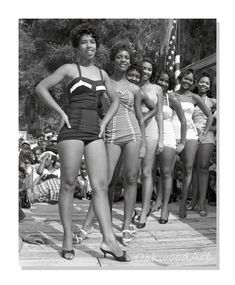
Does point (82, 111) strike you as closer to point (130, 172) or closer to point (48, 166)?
point (130, 172)

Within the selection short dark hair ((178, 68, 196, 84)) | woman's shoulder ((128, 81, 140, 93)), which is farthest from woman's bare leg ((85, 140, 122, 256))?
short dark hair ((178, 68, 196, 84))

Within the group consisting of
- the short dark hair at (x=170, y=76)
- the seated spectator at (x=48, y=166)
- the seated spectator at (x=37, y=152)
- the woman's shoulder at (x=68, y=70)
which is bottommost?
the seated spectator at (x=48, y=166)

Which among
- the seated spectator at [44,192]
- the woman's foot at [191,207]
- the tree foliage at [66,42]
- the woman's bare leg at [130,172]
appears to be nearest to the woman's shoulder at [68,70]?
the tree foliage at [66,42]

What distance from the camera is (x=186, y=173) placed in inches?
187

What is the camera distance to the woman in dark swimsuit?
3164 millimetres

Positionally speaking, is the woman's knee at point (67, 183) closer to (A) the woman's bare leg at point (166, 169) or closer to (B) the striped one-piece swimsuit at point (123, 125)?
(B) the striped one-piece swimsuit at point (123, 125)

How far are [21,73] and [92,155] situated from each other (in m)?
1.36

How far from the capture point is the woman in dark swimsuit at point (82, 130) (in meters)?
3.16

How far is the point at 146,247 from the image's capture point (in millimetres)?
3645

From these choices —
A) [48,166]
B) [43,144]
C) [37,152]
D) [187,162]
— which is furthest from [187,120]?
[43,144]

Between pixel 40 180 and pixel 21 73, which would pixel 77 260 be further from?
pixel 40 180

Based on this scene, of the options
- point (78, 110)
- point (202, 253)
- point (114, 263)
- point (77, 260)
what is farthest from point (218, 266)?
point (78, 110)

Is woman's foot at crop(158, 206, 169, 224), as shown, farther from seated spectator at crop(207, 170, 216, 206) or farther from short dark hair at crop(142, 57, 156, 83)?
short dark hair at crop(142, 57, 156, 83)

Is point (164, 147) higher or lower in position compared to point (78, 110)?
lower
